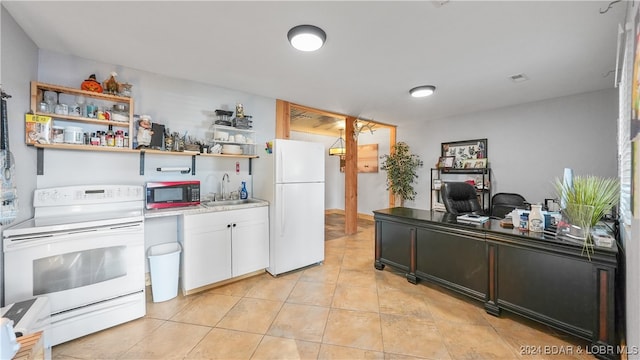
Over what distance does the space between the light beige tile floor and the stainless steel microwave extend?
3.19ft

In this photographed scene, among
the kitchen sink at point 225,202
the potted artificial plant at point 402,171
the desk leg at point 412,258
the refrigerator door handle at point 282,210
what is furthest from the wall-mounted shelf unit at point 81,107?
the potted artificial plant at point 402,171

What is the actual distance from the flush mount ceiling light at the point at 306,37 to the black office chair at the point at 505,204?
3648 mm

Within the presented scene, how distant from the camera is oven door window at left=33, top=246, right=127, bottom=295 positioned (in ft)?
5.63

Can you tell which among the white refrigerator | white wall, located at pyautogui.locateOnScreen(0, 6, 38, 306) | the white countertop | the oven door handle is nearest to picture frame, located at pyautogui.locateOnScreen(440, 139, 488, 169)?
the white refrigerator

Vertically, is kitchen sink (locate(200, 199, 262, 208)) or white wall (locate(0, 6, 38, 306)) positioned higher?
white wall (locate(0, 6, 38, 306))

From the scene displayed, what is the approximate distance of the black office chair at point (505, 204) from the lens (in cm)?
364

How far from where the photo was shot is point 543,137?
12.6ft

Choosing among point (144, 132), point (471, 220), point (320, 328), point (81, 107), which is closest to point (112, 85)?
point (81, 107)

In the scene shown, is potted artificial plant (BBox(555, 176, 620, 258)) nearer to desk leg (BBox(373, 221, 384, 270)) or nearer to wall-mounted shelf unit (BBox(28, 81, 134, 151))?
desk leg (BBox(373, 221, 384, 270))

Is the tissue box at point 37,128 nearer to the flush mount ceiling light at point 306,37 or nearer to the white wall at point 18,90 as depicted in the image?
the white wall at point 18,90

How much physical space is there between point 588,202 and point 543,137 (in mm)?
2869

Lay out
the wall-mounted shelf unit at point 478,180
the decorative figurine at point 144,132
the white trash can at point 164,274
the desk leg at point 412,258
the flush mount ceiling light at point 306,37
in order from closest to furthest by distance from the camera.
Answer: the flush mount ceiling light at point 306,37 < the white trash can at point 164,274 < the decorative figurine at point 144,132 < the desk leg at point 412,258 < the wall-mounted shelf unit at point 478,180

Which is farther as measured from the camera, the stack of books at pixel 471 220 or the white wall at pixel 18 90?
the stack of books at pixel 471 220

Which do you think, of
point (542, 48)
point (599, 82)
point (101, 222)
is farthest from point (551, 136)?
point (101, 222)
